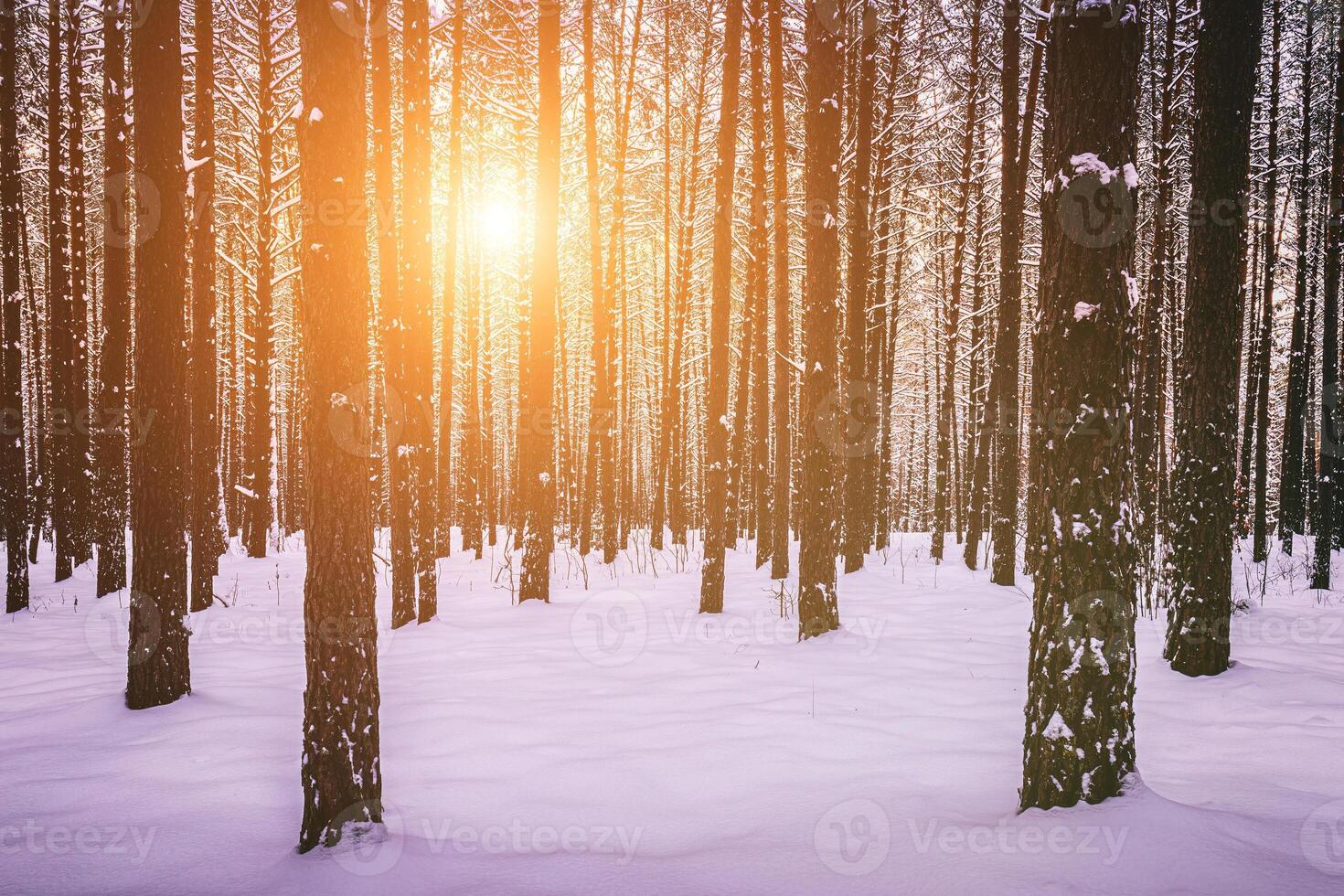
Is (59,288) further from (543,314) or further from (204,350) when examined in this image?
(543,314)

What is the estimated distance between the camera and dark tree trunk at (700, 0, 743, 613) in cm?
852

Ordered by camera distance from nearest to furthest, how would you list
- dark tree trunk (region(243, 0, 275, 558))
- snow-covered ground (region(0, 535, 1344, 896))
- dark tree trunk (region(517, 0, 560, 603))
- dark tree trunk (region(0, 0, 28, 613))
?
snow-covered ground (region(0, 535, 1344, 896)) → dark tree trunk (region(517, 0, 560, 603)) → dark tree trunk (region(0, 0, 28, 613)) → dark tree trunk (region(243, 0, 275, 558))

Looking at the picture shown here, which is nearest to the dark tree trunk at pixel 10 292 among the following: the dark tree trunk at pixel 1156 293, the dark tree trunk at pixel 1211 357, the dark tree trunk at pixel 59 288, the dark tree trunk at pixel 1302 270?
the dark tree trunk at pixel 59 288

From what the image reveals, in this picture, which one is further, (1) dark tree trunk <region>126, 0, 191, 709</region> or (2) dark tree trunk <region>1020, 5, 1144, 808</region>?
(1) dark tree trunk <region>126, 0, 191, 709</region>

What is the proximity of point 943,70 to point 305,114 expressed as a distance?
45.5ft

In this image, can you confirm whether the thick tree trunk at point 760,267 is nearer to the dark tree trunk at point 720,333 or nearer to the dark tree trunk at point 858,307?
the dark tree trunk at point 720,333

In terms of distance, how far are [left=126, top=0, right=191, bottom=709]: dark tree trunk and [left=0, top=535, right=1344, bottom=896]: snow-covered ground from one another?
46cm

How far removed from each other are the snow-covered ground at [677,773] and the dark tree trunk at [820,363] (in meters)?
0.58

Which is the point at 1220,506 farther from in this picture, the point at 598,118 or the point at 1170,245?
the point at 598,118

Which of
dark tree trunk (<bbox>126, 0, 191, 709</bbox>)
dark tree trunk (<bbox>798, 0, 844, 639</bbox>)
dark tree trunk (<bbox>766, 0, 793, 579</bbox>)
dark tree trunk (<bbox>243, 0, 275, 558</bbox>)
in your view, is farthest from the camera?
dark tree trunk (<bbox>243, 0, 275, 558</bbox>)

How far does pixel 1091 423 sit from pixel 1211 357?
3.51 meters

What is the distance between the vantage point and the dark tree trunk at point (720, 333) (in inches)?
335

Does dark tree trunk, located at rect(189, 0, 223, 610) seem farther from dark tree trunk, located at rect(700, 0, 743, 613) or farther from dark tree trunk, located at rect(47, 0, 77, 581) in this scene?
dark tree trunk, located at rect(700, 0, 743, 613)

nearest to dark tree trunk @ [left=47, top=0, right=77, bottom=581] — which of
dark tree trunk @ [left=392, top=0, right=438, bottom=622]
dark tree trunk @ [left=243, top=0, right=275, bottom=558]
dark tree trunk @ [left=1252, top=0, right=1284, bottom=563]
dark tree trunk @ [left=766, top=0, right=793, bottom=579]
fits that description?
dark tree trunk @ [left=243, top=0, right=275, bottom=558]
